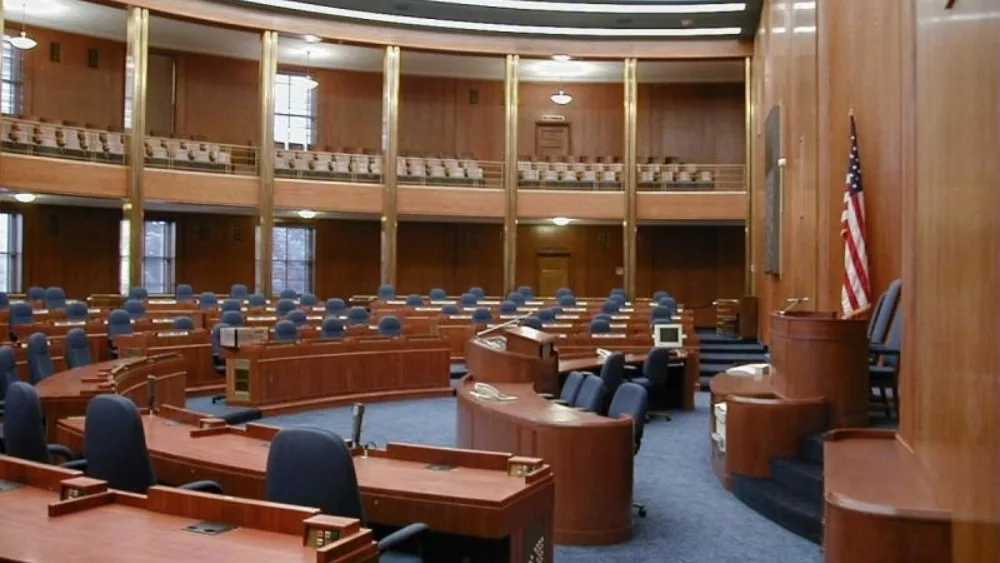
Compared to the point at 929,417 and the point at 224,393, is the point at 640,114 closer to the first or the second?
the point at 224,393

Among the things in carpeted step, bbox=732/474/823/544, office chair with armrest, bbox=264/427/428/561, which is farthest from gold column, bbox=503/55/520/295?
office chair with armrest, bbox=264/427/428/561

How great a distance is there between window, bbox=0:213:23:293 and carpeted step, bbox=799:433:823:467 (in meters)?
16.4

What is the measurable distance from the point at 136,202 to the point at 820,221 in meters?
12.0

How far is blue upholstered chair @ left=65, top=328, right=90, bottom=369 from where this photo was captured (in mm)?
8773

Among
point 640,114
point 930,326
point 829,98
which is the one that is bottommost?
point 930,326

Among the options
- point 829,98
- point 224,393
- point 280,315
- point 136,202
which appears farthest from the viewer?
point 136,202

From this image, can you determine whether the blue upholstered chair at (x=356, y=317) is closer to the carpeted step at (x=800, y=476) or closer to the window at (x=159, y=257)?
the window at (x=159, y=257)

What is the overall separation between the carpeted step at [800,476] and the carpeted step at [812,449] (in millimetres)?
37

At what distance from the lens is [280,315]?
13.7 meters

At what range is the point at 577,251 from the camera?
70.8 feet

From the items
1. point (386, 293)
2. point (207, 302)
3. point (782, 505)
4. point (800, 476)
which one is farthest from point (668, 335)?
point (207, 302)

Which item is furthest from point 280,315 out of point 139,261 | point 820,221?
point 820,221

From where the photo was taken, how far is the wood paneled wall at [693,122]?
71.9 feet

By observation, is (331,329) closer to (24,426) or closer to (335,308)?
(335,308)
